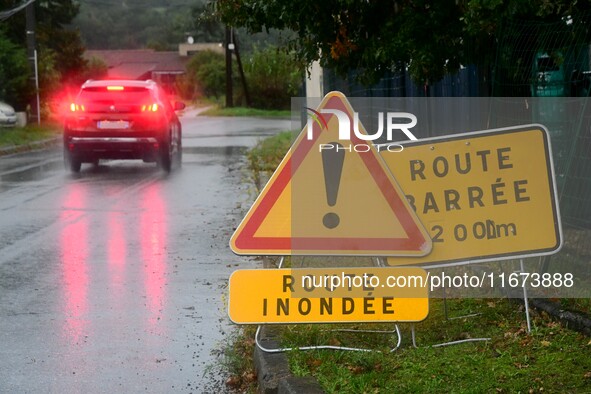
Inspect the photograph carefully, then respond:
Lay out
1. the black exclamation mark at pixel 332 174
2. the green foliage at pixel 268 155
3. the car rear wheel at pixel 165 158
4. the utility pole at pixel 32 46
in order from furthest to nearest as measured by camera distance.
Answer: the utility pole at pixel 32 46 → the car rear wheel at pixel 165 158 → the green foliage at pixel 268 155 → the black exclamation mark at pixel 332 174

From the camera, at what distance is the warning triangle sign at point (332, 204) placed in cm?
651

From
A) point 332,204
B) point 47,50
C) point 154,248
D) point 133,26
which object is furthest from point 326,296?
point 133,26

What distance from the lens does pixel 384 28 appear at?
9898 millimetres

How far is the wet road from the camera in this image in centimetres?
707

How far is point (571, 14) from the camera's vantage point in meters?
8.19

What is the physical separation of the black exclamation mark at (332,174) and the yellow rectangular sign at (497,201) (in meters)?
0.63

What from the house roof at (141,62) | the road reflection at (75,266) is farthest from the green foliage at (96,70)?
the house roof at (141,62)

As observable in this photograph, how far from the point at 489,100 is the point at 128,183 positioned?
10914mm

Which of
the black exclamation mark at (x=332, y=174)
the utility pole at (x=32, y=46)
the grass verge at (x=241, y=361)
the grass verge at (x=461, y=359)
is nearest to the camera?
the grass verge at (x=461, y=359)

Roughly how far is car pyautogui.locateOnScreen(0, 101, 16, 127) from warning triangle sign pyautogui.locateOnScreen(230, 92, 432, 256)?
32384 millimetres

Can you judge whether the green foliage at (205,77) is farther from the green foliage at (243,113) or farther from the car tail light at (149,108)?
the car tail light at (149,108)

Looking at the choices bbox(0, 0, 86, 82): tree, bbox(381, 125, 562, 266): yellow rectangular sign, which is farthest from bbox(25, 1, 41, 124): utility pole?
bbox(381, 125, 562, 266): yellow rectangular sign

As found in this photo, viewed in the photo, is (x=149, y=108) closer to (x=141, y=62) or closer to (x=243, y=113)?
(x=243, y=113)

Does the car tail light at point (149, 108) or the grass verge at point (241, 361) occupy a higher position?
the car tail light at point (149, 108)
